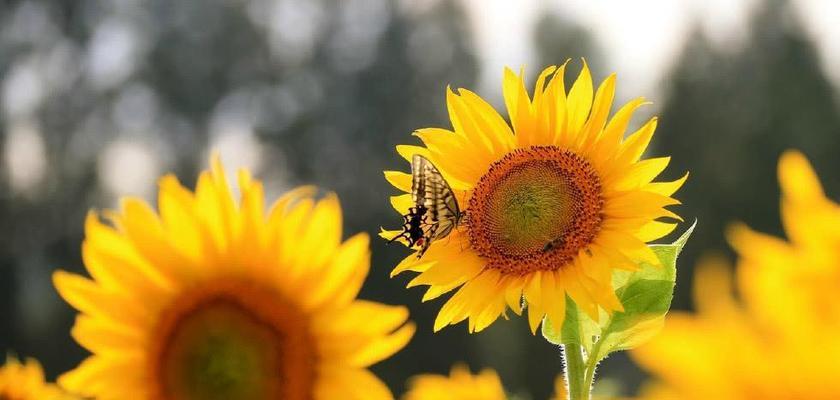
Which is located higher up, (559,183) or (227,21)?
(227,21)

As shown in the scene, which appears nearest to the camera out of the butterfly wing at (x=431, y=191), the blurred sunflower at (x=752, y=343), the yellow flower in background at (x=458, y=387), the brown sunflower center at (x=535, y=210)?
the blurred sunflower at (x=752, y=343)

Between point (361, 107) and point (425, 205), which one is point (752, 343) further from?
point (361, 107)

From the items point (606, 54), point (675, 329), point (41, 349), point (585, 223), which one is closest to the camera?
point (675, 329)

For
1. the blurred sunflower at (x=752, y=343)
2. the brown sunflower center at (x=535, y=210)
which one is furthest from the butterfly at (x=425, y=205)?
the blurred sunflower at (x=752, y=343)

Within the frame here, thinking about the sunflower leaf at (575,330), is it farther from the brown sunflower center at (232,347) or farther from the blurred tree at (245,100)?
the blurred tree at (245,100)

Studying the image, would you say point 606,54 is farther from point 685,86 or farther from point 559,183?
point 559,183

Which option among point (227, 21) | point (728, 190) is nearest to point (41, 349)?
point (227, 21)

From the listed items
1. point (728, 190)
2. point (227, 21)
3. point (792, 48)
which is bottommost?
point (728, 190)
